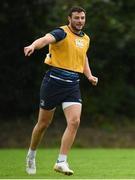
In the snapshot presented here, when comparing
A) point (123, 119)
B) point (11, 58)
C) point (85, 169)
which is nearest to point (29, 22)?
point (11, 58)

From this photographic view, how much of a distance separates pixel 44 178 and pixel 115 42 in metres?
15.4

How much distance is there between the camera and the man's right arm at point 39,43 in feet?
32.1

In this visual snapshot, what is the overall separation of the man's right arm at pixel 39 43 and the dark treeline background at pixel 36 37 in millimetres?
13554

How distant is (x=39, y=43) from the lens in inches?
399

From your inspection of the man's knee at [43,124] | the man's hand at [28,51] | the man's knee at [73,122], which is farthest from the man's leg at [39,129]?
the man's hand at [28,51]

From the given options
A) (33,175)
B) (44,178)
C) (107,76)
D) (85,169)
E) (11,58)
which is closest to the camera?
(44,178)

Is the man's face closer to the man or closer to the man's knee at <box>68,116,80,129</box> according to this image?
the man

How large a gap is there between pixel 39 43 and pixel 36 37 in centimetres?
1390

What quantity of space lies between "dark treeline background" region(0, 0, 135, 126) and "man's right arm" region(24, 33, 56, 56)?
44.5ft

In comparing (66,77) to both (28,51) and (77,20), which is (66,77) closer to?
(77,20)

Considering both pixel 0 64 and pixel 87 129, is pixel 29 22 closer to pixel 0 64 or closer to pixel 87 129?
pixel 0 64

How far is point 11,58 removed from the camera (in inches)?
958

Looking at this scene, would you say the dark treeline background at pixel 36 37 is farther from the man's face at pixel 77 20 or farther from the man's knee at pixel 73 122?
the man's knee at pixel 73 122

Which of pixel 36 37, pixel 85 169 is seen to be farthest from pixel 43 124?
pixel 36 37
